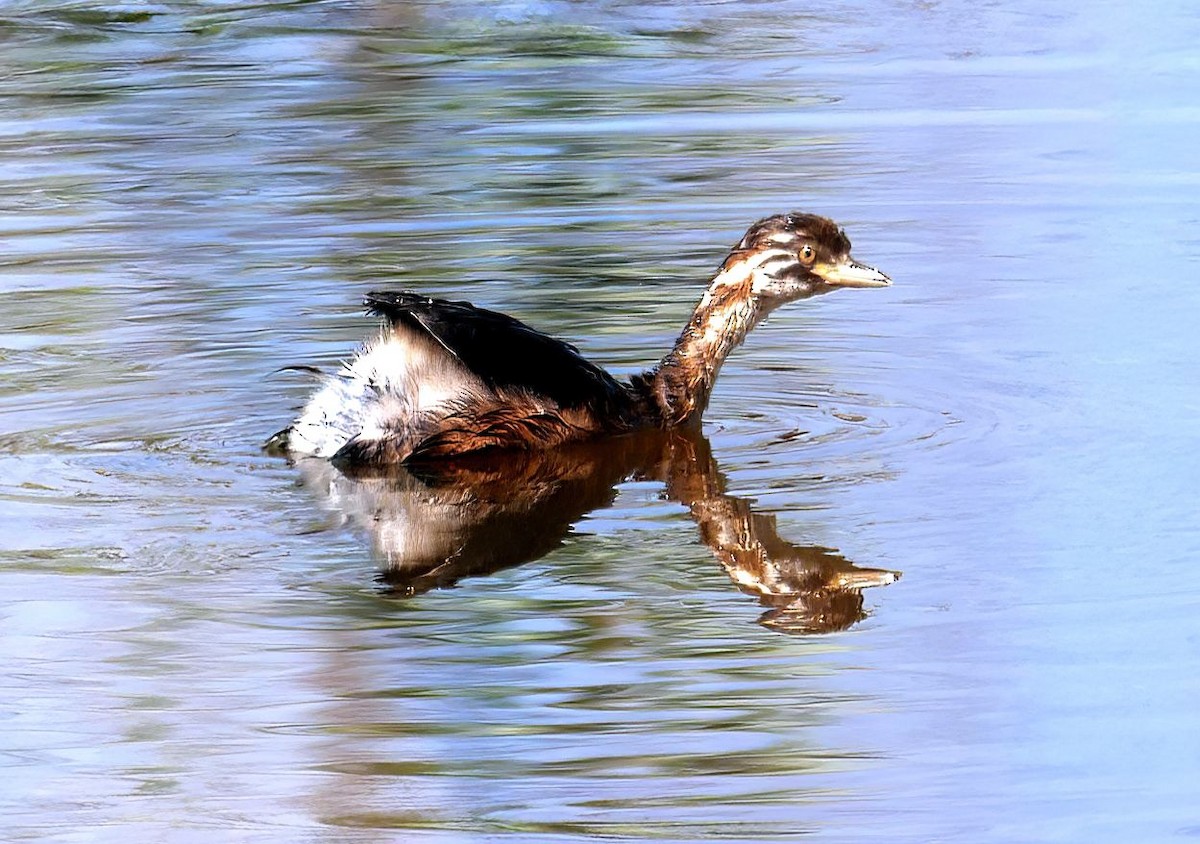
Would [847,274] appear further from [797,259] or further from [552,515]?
[552,515]

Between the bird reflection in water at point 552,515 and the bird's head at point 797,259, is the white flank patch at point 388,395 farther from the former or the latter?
the bird's head at point 797,259

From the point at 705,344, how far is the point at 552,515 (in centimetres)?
148

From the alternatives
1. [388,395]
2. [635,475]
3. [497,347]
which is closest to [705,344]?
[635,475]

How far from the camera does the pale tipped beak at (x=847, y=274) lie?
841cm

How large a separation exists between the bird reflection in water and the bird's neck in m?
0.11

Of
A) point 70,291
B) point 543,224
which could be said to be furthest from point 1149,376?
point 70,291

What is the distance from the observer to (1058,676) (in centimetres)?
541

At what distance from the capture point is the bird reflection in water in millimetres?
6293

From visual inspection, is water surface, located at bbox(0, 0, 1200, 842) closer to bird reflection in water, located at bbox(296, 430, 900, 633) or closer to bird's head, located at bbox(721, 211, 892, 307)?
bird reflection in water, located at bbox(296, 430, 900, 633)

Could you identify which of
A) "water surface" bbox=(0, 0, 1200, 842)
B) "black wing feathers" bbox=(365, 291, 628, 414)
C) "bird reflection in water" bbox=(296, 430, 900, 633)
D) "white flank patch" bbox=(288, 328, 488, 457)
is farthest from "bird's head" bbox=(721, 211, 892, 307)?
"white flank patch" bbox=(288, 328, 488, 457)

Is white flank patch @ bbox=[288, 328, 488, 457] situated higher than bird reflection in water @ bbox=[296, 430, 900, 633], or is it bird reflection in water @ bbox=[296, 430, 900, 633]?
white flank patch @ bbox=[288, 328, 488, 457]

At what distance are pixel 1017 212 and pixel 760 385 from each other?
2.52 meters

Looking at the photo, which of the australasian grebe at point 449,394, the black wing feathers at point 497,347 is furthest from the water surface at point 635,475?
the black wing feathers at point 497,347

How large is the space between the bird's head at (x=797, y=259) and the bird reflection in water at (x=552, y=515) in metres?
0.71
